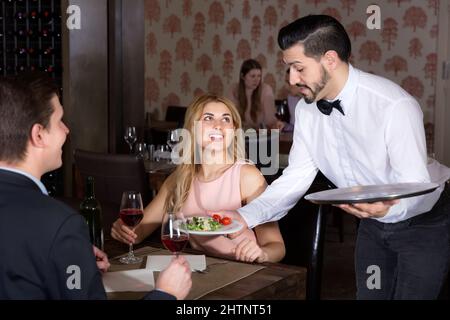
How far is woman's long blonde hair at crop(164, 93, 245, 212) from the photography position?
8.69ft

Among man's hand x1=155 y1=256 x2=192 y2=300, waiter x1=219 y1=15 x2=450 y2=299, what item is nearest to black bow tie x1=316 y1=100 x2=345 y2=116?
waiter x1=219 y1=15 x2=450 y2=299

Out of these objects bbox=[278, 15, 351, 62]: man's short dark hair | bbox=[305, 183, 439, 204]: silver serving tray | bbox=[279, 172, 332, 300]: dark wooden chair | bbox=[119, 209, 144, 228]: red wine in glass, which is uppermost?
bbox=[278, 15, 351, 62]: man's short dark hair

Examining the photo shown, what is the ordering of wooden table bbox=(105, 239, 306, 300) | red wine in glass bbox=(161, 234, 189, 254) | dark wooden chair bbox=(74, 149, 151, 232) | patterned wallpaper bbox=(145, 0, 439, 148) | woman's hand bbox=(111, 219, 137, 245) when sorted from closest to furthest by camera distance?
wooden table bbox=(105, 239, 306, 300) → red wine in glass bbox=(161, 234, 189, 254) → woman's hand bbox=(111, 219, 137, 245) → dark wooden chair bbox=(74, 149, 151, 232) → patterned wallpaper bbox=(145, 0, 439, 148)

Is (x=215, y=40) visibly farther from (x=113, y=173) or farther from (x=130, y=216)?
(x=130, y=216)

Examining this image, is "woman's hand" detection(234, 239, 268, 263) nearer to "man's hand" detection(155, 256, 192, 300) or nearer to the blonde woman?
the blonde woman

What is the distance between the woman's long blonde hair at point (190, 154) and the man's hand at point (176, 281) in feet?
3.54

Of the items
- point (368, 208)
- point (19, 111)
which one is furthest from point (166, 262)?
point (19, 111)

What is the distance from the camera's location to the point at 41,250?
4.37ft

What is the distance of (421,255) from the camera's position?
2.19 m

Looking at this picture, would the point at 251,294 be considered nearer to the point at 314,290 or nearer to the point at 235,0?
the point at 314,290

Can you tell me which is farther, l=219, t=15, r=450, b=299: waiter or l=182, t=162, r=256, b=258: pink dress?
l=182, t=162, r=256, b=258: pink dress

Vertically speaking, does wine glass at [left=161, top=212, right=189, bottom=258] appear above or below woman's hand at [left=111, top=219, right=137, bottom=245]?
above

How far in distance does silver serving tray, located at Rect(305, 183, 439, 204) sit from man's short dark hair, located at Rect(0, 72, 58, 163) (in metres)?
0.77
